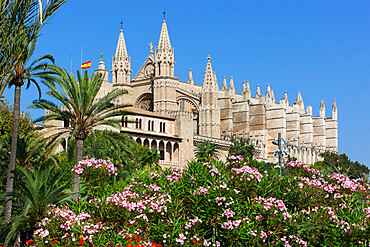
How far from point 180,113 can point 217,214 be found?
4352 centimetres

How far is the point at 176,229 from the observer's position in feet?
56.9

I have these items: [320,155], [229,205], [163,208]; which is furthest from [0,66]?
[320,155]

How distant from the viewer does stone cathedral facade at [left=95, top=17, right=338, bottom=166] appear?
60.1 m

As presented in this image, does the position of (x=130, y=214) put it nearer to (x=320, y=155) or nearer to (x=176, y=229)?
(x=176, y=229)

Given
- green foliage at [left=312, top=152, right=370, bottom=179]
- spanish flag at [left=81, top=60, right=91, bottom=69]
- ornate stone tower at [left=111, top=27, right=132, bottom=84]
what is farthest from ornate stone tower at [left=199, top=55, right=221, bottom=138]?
green foliage at [left=312, top=152, right=370, bottom=179]

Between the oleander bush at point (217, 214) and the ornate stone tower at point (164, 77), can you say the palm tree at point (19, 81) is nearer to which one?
the oleander bush at point (217, 214)

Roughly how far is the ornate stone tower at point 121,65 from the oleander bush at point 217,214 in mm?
53435

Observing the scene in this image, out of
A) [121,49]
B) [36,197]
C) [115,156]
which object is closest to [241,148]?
[121,49]

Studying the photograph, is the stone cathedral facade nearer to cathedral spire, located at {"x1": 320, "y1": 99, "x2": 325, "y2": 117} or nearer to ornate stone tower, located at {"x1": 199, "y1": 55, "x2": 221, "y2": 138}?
ornate stone tower, located at {"x1": 199, "y1": 55, "x2": 221, "y2": 138}

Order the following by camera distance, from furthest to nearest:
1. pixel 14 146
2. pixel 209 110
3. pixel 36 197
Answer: pixel 209 110
pixel 36 197
pixel 14 146

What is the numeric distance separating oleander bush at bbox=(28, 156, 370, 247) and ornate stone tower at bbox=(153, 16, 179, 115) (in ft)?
158

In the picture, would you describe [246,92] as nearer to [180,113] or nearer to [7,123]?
[180,113]

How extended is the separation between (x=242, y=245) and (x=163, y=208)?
2.69m

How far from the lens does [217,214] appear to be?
58.6 ft
